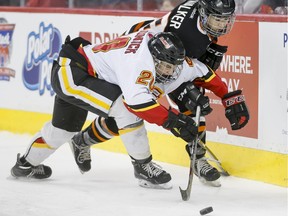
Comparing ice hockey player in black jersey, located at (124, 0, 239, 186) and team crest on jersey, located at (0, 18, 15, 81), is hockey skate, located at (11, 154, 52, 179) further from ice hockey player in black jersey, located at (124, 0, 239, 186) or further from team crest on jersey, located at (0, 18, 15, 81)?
team crest on jersey, located at (0, 18, 15, 81)

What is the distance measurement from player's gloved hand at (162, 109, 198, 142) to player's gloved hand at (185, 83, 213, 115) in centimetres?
35

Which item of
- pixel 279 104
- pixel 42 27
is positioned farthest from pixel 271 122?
pixel 42 27

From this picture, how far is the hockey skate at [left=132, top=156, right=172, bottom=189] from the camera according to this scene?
5.39 meters

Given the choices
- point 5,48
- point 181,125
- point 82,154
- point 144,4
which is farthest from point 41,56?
point 181,125

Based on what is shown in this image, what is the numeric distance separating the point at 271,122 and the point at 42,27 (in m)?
2.51

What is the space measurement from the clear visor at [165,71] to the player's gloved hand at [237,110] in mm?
396

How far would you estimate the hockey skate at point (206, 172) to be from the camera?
5453 millimetres

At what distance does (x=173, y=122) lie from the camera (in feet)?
16.1

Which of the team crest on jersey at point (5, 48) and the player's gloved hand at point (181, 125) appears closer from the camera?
the player's gloved hand at point (181, 125)

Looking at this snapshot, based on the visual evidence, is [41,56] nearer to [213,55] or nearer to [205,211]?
[213,55]

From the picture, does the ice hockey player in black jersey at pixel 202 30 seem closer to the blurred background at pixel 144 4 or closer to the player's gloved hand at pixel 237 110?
the player's gloved hand at pixel 237 110

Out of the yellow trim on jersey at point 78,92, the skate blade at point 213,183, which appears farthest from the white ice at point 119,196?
the yellow trim on jersey at point 78,92

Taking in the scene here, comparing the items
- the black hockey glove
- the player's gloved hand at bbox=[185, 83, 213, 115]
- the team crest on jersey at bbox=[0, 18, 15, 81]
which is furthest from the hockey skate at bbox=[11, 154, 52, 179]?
the team crest on jersey at bbox=[0, 18, 15, 81]

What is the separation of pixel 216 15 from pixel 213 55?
1.31 feet
